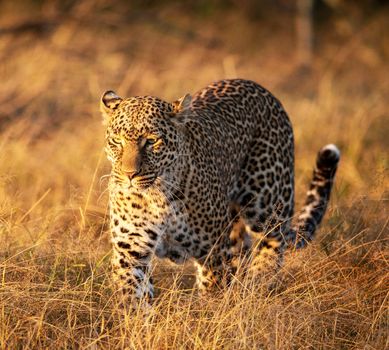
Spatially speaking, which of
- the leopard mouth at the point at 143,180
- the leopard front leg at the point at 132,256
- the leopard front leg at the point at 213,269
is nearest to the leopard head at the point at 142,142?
the leopard mouth at the point at 143,180

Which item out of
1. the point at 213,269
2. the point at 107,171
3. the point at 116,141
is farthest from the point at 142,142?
the point at 107,171

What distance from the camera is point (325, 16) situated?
22516 millimetres

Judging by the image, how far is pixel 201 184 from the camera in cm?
689

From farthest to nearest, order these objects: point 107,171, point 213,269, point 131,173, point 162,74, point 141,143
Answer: point 162,74 < point 107,171 < point 213,269 < point 141,143 < point 131,173

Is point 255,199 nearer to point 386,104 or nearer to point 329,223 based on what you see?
point 329,223

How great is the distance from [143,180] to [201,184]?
654 mm

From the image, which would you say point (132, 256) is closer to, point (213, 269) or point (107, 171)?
point (213, 269)

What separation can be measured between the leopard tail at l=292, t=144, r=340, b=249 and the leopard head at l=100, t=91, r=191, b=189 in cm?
172

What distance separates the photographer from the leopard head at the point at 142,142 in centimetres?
634

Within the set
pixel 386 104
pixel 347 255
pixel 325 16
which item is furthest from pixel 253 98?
pixel 325 16

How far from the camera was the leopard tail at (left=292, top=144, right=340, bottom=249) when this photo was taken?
805 centimetres

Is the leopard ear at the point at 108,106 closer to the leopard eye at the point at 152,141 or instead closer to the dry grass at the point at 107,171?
the leopard eye at the point at 152,141

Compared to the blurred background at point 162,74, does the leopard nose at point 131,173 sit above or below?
above

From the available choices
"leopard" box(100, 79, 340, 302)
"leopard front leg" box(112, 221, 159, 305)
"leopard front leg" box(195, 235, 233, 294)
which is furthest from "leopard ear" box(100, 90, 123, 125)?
"leopard front leg" box(195, 235, 233, 294)
